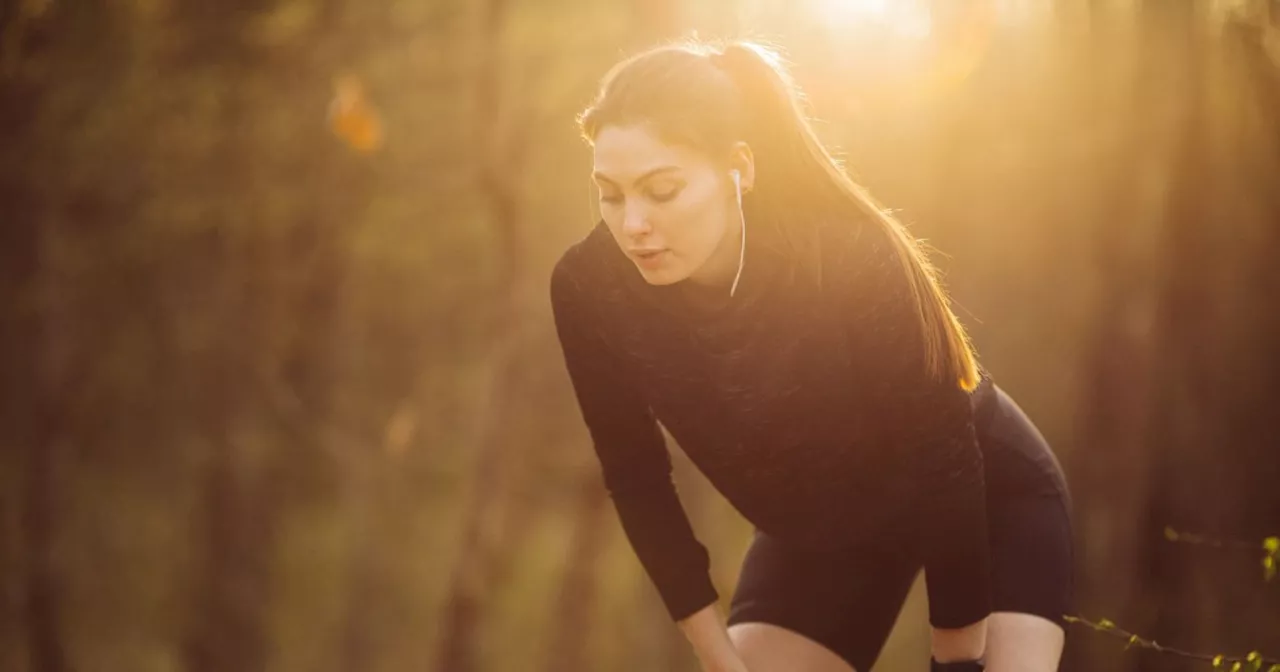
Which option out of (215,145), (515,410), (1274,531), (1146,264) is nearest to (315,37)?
(215,145)

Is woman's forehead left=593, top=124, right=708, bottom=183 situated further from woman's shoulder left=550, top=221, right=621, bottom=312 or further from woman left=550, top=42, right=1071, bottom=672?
woman's shoulder left=550, top=221, right=621, bottom=312

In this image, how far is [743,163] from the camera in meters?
2.74

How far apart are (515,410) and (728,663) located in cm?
866

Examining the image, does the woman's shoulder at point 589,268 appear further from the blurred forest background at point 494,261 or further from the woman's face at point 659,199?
the blurred forest background at point 494,261

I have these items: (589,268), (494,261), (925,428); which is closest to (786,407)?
(925,428)

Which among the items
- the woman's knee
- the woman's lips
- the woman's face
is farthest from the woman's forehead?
the woman's knee

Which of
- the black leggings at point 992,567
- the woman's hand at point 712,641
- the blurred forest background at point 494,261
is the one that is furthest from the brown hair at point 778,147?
the blurred forest background at point 494,261

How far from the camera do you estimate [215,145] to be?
42.8 feet

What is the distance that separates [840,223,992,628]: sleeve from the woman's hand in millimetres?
436

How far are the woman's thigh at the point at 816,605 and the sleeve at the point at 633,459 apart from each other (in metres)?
0.18

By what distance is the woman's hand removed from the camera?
9.87ft

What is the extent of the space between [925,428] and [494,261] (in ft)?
38.3

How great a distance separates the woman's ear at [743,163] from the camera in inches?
107

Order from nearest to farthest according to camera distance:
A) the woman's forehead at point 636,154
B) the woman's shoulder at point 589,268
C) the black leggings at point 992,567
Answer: the woman's forehead at point 636,154, the woman's shoulder at point 589,268, the black leggings at point 992,567
